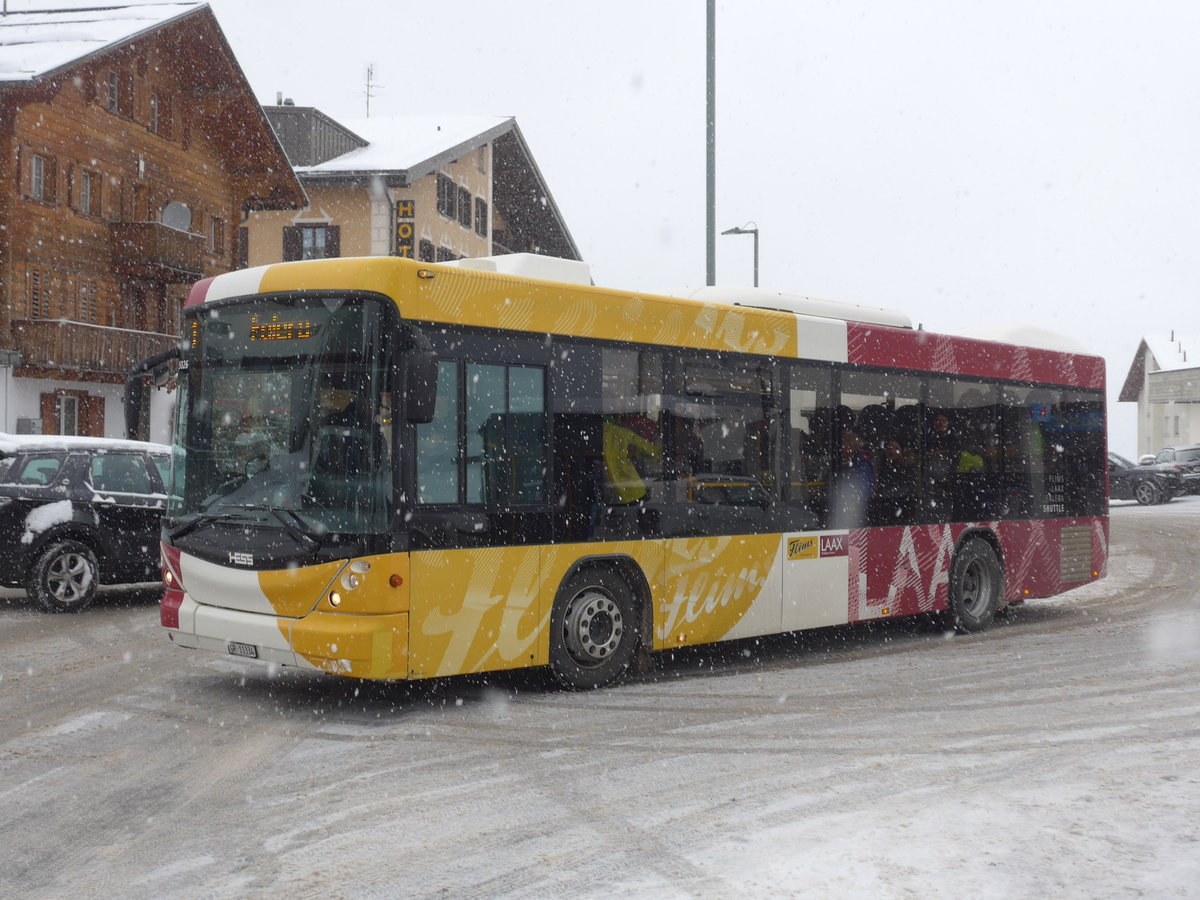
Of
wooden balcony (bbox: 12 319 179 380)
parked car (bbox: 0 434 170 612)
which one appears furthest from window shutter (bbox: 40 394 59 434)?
parked car (bbox: 0 434 170 612)

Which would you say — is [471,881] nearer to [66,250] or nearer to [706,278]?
[706,278]

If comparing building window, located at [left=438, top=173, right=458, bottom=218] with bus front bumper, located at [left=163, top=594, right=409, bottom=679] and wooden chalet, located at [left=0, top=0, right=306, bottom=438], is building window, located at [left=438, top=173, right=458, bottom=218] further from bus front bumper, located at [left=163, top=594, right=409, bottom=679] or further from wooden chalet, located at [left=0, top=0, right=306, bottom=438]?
bus front bumper, located at [left=163, top=594, right=409, bottom=679]

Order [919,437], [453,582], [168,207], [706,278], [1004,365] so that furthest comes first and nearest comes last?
[168,207] < [706,278] < [1004,365] < [919,437] < [453,582]

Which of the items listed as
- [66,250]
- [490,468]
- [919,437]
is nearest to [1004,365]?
[919,437]

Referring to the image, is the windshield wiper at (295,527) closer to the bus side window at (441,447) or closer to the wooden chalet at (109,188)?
the bus side window at (441,447)

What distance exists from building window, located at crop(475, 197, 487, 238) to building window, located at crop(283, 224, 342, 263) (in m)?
5.79

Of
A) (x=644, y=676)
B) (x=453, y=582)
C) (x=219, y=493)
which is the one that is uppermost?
(x=219, y=493)

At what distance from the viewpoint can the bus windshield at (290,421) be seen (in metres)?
7.97

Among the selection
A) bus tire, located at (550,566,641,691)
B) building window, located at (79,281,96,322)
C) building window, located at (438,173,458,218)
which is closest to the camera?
bus tire, located at (550,566,641,691)

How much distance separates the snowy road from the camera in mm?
5078

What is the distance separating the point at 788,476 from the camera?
10.8 m

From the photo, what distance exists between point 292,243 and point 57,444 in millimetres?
31898

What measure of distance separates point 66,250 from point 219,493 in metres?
28.2

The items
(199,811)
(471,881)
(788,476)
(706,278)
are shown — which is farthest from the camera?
(706,278)
